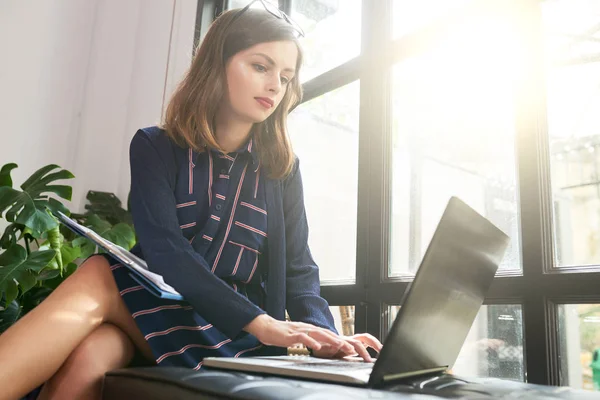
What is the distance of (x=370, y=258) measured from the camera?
5.70 ft

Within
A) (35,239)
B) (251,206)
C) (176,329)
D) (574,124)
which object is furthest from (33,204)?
(574,124)

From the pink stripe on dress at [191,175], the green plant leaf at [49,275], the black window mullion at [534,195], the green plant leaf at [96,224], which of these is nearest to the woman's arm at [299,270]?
the pink stripe on dress at [191,175]

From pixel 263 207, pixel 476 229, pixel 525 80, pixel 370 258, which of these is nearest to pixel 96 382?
pixel 263 207

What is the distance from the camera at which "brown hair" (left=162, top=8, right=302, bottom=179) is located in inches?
50.1

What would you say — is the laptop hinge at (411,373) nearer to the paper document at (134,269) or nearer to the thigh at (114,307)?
the paper document at (134,269)

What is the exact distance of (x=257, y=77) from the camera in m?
1.30

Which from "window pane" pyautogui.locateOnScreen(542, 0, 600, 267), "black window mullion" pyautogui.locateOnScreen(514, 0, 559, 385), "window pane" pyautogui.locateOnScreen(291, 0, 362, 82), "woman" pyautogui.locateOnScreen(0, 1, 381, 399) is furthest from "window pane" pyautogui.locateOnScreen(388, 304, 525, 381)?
"window pane" pyautogui.locateOnScreen(291, 0, 362, 82)

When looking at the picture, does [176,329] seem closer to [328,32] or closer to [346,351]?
[346,351]

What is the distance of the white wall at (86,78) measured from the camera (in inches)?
110

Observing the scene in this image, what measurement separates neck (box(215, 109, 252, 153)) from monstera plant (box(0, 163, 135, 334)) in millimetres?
990

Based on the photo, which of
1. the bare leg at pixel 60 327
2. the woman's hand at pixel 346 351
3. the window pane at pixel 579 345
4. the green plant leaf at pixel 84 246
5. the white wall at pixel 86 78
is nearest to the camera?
the bare leg at pixel 60 327

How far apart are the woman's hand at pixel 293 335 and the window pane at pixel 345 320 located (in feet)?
2.84

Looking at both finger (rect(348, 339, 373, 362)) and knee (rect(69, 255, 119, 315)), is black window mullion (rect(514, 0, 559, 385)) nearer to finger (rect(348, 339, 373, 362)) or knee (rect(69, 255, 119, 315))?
finger (rect(348, 339, 373, 362))

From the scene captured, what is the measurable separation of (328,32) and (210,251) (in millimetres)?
1331
